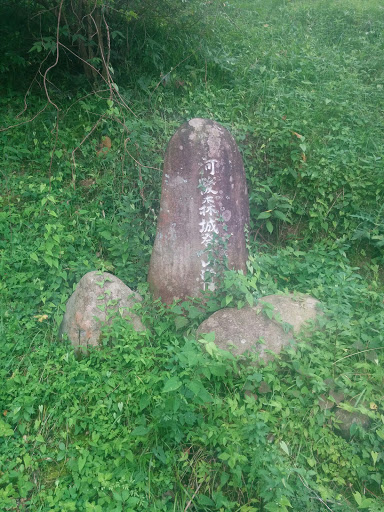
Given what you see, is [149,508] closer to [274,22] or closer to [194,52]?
[194,52]

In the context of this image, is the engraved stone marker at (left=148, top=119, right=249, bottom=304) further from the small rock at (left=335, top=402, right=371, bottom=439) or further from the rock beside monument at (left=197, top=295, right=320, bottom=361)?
the small rock at (left=335, top=402, right=371, bottom=439)

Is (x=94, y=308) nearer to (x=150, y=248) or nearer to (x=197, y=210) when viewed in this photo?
Answer: (x=150, y=248)

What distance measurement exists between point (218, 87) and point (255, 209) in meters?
2.08

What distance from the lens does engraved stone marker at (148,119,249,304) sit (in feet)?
12.2

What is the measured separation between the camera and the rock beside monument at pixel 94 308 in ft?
11.2

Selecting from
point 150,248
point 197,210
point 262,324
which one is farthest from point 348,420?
point 150,248

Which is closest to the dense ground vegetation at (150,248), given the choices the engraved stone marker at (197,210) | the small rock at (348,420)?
the small rock at (348,420)

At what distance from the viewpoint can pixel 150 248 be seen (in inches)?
166

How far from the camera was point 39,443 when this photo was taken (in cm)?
290

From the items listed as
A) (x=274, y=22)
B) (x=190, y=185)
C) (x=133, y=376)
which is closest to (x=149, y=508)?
(x=133, y=376)

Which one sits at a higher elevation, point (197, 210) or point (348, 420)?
point (197, 210)

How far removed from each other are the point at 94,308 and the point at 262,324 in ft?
4.42

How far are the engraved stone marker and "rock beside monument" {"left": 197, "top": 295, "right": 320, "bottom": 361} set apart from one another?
0.44 metres

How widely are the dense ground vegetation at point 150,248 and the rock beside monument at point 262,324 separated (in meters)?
0.12
